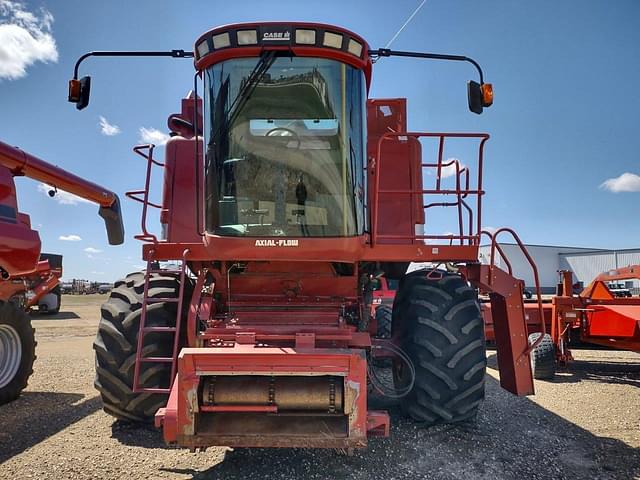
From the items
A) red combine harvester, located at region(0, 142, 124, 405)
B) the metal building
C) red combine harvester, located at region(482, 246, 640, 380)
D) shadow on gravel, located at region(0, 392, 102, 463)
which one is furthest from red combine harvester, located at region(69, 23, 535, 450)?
the metal building

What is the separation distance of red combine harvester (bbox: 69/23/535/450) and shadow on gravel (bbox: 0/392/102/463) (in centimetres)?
91

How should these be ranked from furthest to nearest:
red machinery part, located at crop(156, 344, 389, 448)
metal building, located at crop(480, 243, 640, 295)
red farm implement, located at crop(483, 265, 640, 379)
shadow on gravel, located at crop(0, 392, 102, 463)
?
1. metal building, located at crop(480, 243, 640, 295)
2. red farm implement, located at crop(483, 265, 640, 379)
3. shadow on gravel, located at crop(0, 392, 102, 463)
4. red machinery part, located at crop(156, 344, 389, 448)

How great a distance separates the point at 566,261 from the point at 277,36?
4727 centimetres

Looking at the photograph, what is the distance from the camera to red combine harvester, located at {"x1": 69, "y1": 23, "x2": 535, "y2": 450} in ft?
11.6

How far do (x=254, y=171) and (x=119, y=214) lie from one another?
5389 millimetres

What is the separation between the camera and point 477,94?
4527 mm

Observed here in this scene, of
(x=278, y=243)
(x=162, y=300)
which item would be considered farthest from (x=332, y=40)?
(x=162, y=300)

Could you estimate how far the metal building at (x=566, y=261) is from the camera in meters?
40.5

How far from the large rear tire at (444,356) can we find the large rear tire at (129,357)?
2.24m

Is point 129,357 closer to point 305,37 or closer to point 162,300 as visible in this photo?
point 162,300

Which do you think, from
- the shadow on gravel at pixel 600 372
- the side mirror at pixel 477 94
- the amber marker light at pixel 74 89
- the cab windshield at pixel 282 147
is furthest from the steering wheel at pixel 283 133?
the shadow on gravel at pixel 600 372

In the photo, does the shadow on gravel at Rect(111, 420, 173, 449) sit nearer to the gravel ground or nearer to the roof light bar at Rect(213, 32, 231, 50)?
the gravel ground

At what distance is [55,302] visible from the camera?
870 inches

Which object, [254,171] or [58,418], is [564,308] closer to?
[254,171]
